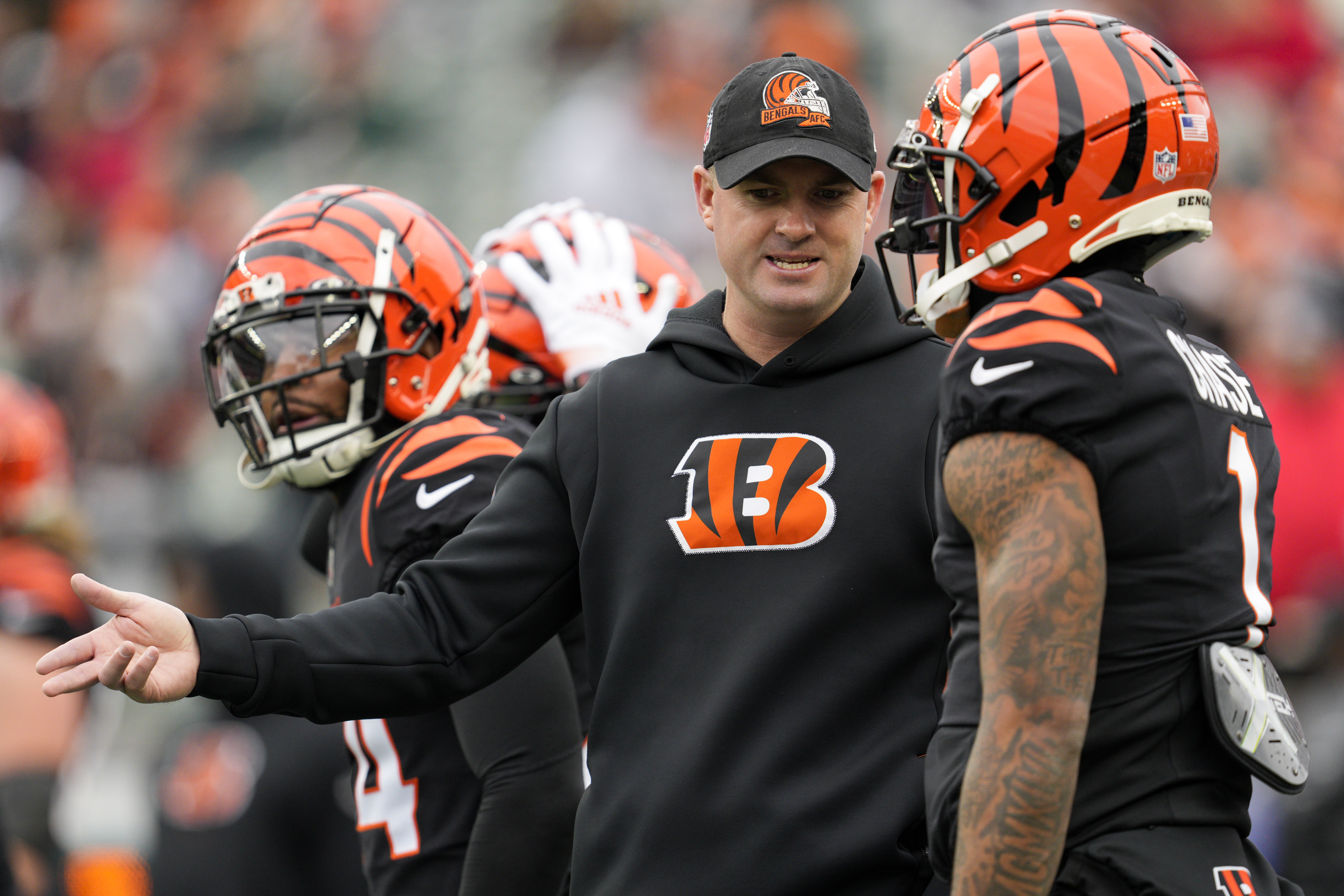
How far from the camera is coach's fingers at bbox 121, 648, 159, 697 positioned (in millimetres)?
2664

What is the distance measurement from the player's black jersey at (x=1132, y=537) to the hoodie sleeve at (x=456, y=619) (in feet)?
3.32

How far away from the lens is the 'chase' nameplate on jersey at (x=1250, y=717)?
2.33 meters

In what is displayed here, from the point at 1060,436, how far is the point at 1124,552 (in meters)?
0.22

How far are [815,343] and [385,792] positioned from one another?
1622 millimetres

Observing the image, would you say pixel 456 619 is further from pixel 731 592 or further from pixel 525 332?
pixel 525 332

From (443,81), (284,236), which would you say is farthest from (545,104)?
(284,236)

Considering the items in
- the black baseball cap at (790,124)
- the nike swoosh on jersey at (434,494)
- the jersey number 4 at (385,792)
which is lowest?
the jersey number 4 at (385,792)

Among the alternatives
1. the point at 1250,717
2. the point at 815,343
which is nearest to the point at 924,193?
the point at 815,343

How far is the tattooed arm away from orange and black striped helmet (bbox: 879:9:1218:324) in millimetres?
572

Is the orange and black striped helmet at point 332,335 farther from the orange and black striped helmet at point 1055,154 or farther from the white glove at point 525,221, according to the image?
the orange and black striped helmet at point 1055,154

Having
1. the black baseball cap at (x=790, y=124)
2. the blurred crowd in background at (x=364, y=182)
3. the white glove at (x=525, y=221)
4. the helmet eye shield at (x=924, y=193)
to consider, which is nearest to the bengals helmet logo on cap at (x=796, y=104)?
the black baseball cap at (x=790, y=124)

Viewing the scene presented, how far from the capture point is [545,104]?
13.6 meters

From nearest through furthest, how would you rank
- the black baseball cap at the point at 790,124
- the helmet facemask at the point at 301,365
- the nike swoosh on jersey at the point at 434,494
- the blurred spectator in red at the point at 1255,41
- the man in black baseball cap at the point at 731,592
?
the man in black baseball cap at the point at 731,592 → the black baseball cap at the point at 790,124 → the nike swoosh on jersey at the point at 434,494 → the helmet facemask at the point at 301,365 → the blurred spectator in red at the point at 1255,41

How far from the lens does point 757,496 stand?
2.88m
